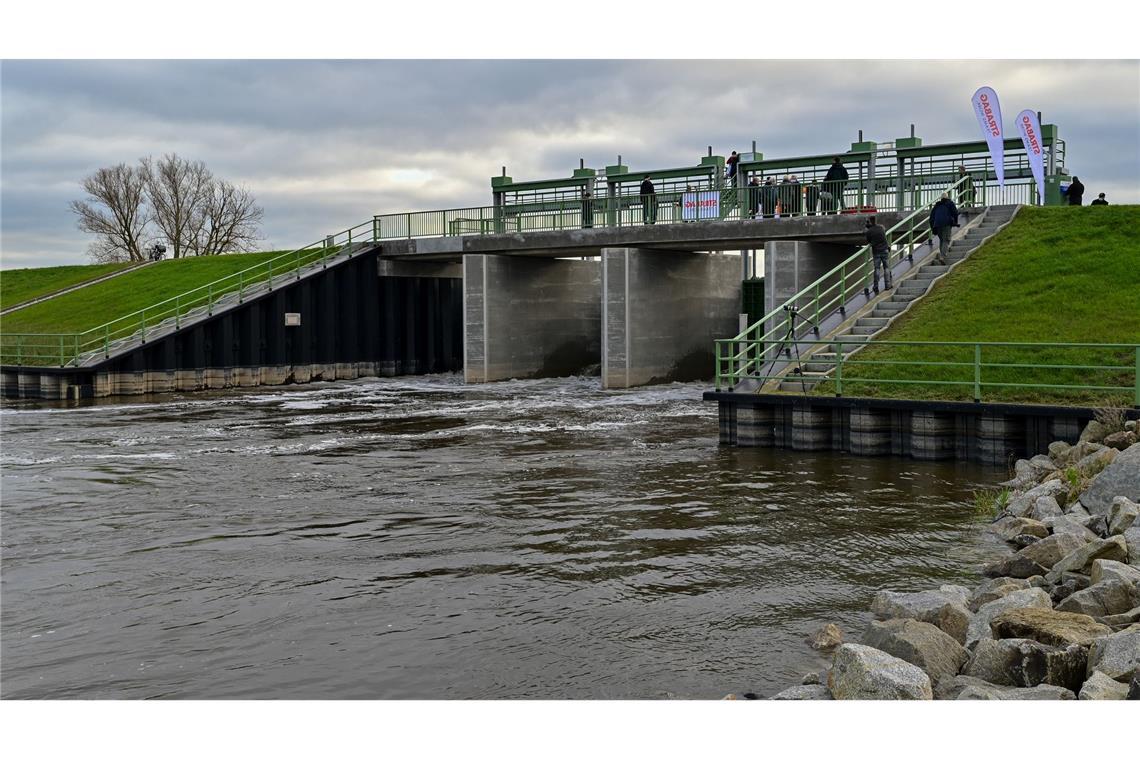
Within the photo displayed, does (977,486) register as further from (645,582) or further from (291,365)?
(291,365)

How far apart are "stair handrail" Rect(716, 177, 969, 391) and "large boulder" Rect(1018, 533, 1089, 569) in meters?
9.14

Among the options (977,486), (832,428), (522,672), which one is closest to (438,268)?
(832,428)

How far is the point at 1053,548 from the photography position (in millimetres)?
10188

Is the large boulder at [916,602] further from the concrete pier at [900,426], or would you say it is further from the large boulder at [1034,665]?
the concrete pier at [900,426]

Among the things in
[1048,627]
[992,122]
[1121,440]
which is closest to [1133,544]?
[1048,627]

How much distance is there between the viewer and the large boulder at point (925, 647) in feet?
24.2

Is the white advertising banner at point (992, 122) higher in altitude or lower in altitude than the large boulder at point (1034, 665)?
higher

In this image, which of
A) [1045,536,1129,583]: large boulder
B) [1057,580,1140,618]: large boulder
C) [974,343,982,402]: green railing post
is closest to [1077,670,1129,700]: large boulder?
[1057,580,1140,618]: large boulder

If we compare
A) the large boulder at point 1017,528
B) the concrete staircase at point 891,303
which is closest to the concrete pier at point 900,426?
the concrete staircase at point 891,303

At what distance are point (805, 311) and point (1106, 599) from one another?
20.8 m

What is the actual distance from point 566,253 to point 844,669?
109 ft

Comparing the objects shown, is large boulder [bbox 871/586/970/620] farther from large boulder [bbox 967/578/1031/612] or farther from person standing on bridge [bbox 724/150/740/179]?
person standing on bridge [bbox 724/150/740/179]

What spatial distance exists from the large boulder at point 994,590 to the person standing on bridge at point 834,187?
79.0 ft

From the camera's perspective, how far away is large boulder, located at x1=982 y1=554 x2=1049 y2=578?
10008 mm
